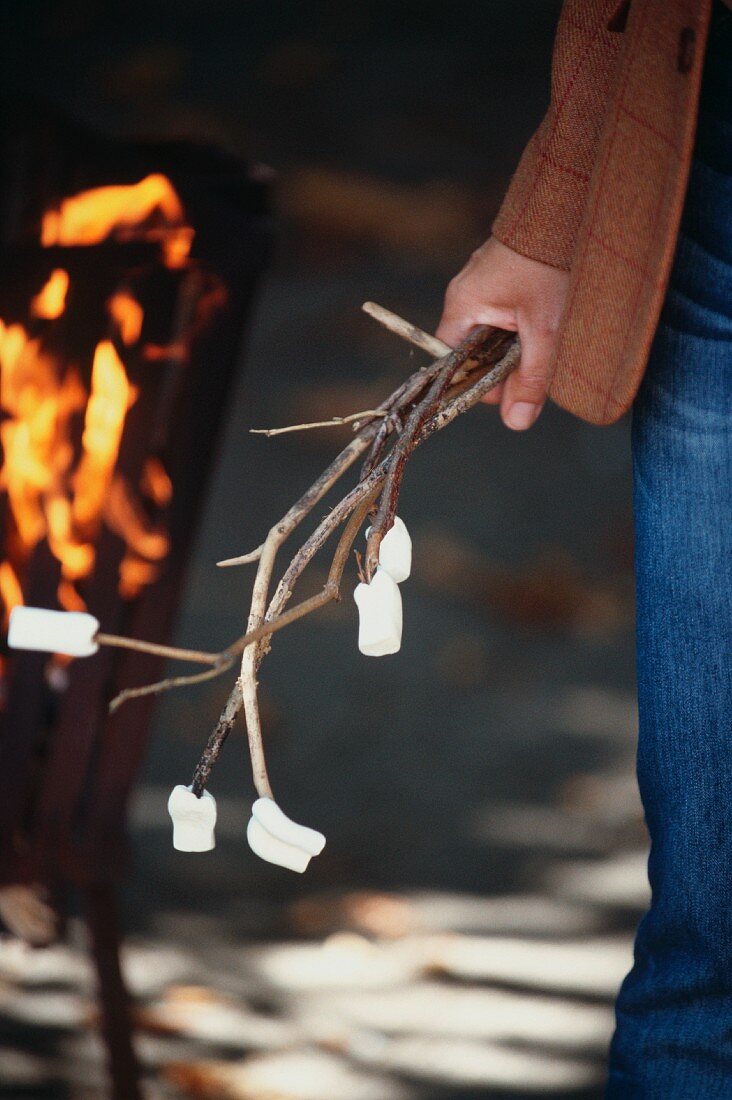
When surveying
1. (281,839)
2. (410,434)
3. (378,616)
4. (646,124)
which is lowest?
(281,839)

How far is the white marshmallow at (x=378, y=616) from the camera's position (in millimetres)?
629

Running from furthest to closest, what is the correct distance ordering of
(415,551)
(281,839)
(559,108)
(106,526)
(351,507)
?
(415,551)
(106,526)
(559,108)
(351,507)
(281,839)

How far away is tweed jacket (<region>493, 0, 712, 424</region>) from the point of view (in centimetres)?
73

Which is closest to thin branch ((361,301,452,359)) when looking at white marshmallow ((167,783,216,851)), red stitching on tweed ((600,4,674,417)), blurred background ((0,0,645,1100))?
red stitching on tweed ((600,4,674,417))

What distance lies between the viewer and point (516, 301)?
2.73 feet

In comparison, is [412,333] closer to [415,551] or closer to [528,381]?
[528,381]

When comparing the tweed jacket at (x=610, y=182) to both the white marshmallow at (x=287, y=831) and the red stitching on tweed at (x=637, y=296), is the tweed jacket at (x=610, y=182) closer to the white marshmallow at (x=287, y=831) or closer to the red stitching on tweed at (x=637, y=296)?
the red stitching on tweed at (x=637, y=296)

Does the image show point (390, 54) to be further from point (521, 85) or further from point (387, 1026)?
point (387, 1026)

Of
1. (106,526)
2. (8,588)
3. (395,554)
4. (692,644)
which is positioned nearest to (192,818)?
(395,554)

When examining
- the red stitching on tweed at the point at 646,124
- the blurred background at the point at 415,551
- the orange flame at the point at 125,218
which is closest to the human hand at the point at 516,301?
the red stitching on tweed at the point at 646,124

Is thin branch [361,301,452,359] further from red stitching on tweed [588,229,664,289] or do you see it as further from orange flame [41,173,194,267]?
orange flame [41,173,194,267]

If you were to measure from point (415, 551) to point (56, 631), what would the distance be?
4.52ft

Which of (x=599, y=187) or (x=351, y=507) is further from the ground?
(x=599, y=187)

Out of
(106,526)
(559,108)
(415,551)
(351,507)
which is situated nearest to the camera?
(351,507)
